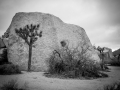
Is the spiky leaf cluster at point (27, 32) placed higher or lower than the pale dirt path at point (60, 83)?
higher

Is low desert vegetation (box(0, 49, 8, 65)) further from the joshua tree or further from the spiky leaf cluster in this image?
the spiky leaf cluster

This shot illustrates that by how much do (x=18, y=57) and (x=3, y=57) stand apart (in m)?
2.37

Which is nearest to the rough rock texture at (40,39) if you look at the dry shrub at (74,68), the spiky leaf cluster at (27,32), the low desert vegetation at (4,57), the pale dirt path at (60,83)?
the low desert vegetation at (4,57)

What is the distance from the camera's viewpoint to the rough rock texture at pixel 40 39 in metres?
12.3

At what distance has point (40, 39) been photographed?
13.7 metres

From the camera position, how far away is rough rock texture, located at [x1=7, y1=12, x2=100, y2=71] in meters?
12.3

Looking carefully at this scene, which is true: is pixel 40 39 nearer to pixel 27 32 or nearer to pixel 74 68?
pixel 27 32

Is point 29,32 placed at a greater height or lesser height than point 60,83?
greater

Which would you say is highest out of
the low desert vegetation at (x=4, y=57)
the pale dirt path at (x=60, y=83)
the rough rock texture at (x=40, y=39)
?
the rough rock texture at (x=40, y=39)

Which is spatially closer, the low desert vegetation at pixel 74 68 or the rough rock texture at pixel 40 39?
the low desert vegetation at pixel 74 68

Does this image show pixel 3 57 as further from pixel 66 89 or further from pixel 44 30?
pixel 66 89

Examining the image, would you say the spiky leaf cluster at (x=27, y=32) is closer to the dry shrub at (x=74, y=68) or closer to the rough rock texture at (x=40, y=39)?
the rough rock texture at (x=40, y=39)

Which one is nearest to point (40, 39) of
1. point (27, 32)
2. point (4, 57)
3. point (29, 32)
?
point (29, 32)

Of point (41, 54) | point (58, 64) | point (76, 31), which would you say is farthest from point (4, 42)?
point (76, 31)
